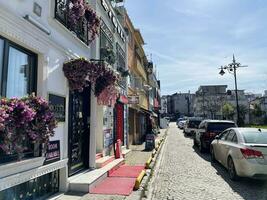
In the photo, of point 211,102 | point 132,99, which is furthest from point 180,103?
point 132,99

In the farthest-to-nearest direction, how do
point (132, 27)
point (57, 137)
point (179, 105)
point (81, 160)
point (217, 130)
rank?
point (179, 105) → point (132, 27) → point (217, 130) → point (81, 160) → point (57, 137)

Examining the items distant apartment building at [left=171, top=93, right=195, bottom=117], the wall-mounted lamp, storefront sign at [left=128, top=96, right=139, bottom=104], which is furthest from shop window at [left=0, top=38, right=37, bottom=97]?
distant apartment building at [left=171, top=93, right=195, bottom=117]

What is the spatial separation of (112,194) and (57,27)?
4357mm

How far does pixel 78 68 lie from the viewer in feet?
27.0

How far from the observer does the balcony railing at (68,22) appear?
25.9ft

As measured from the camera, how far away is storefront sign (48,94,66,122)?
287 inches

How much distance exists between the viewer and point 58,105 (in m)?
7.65

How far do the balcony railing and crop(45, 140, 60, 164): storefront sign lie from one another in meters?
3.04

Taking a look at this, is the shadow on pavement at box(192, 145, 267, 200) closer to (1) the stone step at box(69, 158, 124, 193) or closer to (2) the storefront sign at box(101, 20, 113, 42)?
(1) the stone step at box(69, 158, 124, 193)

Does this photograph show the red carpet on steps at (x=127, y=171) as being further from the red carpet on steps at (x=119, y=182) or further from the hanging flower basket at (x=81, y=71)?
the hanging flower basket at (x=81, y=71)

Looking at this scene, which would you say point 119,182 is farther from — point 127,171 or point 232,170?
point 232,170

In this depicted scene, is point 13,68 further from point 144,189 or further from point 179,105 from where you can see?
point 179,105

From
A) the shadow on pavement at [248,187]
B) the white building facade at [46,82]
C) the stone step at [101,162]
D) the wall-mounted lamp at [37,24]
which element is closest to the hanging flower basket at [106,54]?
the white building facade at [46,82]

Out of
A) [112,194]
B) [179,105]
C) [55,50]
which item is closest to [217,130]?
[112,194]
